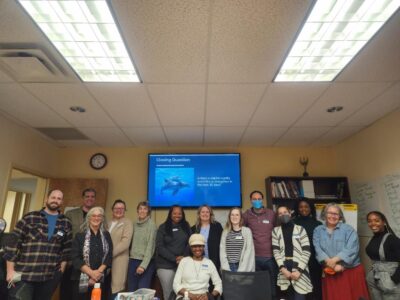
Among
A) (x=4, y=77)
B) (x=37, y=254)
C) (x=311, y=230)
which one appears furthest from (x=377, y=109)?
(x=4, y=77)

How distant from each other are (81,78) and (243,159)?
297 cm

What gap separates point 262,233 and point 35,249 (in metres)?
2.24

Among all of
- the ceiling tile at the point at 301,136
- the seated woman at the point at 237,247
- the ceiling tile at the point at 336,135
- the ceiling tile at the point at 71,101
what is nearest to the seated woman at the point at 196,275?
the seated woman at the point at 237,247

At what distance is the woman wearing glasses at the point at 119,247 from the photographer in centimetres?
283

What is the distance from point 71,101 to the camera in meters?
2.98

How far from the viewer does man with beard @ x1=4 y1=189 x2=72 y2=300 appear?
2258 mm

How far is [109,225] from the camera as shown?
3131 mm

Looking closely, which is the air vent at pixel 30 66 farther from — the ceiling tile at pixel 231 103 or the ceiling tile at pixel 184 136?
the ceiling tile at pixel 184 136

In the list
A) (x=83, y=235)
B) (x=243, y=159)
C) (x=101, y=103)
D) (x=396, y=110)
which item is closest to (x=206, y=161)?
(x=243, y=159)

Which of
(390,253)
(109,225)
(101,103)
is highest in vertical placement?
(101,103)

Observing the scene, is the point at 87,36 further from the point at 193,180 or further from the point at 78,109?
the point at 193,180

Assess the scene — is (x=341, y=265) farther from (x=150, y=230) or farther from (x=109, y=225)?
(x=109, y=225)

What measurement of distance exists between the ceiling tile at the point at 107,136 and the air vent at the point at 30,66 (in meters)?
1.36

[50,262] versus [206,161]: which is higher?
[206,161]
